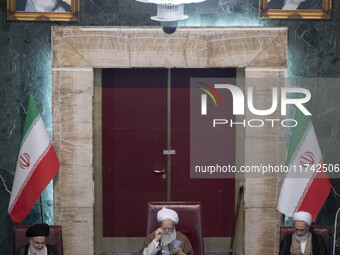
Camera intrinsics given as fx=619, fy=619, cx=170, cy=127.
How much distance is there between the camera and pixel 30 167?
19.8 feet

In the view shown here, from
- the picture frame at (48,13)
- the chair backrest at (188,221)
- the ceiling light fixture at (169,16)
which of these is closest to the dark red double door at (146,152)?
the ceiling light fixture at (169,16)

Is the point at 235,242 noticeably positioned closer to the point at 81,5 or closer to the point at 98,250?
the point at 98,250

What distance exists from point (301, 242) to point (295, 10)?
91.4 inches

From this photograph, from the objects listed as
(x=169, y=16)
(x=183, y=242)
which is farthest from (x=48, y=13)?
(x=183, y=242)

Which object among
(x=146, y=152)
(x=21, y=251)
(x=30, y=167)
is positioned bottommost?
(x=21, y=251)

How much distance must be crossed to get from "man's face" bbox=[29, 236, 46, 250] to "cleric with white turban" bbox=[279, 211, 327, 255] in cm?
202

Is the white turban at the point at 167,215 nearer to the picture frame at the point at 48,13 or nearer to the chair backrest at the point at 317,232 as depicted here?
the chair backrest at the point at 317,232

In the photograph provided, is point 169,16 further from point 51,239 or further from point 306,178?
point 51,239

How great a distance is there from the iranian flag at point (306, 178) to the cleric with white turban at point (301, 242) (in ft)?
2.34

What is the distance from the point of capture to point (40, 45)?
6.23 metres

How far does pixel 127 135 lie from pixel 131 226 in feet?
3.24

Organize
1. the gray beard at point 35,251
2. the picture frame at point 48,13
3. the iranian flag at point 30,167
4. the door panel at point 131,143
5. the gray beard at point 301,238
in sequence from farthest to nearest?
the door panel at point 131,143 < the picture frame at point 48,13 < the iranian flag at point 30,167 < the gray beard at point 301,238 < the gray beard at point 35,251

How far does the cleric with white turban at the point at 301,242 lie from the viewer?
17.3 ft

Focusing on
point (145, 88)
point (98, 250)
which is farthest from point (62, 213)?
point (145, 88)
